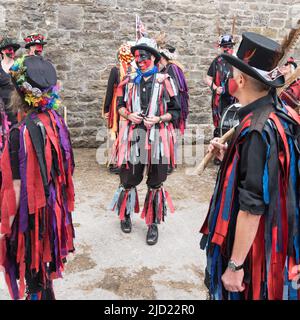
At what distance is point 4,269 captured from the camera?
248cm

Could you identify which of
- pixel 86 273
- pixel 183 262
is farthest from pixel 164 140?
pixel 86 273

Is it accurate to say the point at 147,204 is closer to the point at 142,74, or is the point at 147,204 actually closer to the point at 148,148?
the point at 148,148

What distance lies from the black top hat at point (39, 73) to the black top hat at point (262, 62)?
114cm

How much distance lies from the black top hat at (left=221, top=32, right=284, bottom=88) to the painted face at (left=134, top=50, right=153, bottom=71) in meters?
1.99

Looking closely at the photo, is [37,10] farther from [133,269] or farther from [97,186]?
[133,269]

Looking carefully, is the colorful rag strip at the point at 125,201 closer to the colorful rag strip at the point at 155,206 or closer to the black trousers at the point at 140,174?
the black trousers at the point at 140,174

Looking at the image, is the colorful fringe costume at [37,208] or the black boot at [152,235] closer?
the colorful fringe costume at [37,208]

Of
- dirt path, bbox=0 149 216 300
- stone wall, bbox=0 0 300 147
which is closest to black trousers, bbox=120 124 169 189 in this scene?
dirt path, bbox=0 149 216 300

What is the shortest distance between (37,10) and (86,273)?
5.20m

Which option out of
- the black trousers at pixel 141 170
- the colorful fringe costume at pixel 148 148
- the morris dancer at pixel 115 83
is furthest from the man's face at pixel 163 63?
the black trousers at pixel 141 170

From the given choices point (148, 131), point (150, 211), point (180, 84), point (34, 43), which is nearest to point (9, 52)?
point (34, 43)

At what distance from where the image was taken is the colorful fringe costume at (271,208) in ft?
6.28

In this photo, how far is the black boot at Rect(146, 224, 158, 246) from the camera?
403 cm

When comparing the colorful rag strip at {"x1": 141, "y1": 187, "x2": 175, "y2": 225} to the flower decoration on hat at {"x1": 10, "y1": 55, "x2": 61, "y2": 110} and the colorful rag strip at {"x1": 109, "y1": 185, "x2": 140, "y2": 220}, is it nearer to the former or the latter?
the colorful rag strip at {"x1": 109, "y1": 185, "x2": 140, "y2": 220}
